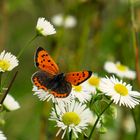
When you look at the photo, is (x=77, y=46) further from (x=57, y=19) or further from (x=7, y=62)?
(x=7, y=62)

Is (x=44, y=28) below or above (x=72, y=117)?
above

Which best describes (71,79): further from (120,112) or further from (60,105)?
(120,112)

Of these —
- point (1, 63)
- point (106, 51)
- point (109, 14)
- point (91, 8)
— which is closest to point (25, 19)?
point (109, 14)

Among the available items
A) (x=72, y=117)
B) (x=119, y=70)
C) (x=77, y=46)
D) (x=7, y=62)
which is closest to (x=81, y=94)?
(x=72, y=117)

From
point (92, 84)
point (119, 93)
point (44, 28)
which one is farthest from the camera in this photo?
point (92, 84)

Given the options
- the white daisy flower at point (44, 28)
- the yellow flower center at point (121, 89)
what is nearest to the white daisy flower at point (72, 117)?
the yellow flower center at point (121, 89)

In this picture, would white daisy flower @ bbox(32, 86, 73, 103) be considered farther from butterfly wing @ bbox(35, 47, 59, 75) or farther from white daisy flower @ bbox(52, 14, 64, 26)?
white daisy flower @ bbox(52, 14, 64, 26)

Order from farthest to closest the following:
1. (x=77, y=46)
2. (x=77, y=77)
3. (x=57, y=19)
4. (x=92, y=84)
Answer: (x=57, y=19)
(x=77, y=46)
(x=92, y=84)
(x=77, y=77)

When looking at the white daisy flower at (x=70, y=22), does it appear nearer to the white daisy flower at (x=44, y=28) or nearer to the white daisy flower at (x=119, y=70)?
the white daisy flower at (x=119, y=70)
